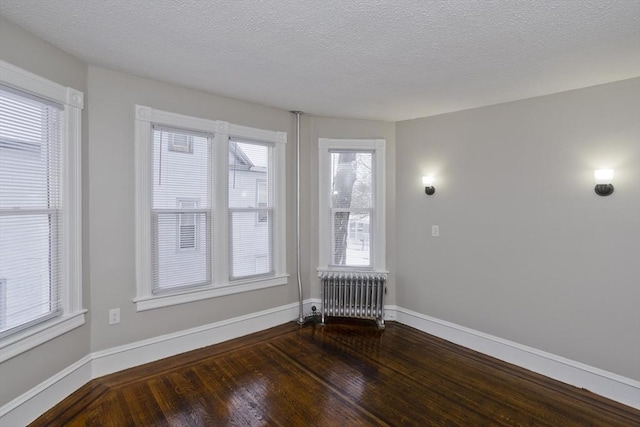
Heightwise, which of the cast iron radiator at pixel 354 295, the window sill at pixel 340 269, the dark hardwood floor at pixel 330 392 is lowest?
the dark hardwood floor at pixel 330 392

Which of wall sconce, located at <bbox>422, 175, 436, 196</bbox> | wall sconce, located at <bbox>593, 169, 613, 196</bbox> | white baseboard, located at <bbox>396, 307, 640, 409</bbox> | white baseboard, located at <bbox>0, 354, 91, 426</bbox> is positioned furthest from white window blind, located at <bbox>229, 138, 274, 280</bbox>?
wall sconce, located at <bbox>593, 169, 613, 196</bbox>

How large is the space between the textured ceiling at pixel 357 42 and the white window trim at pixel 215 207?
38cm

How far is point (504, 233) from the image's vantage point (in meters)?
3.04

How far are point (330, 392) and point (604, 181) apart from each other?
2737mm

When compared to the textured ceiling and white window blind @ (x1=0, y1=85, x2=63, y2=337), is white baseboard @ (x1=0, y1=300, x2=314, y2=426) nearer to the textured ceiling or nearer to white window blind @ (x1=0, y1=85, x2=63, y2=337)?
white window blind @ (x1=0, y1=85, x2=63, y2=337)

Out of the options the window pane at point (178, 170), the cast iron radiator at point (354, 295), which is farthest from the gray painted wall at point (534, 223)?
the window pane at point (178, 170)

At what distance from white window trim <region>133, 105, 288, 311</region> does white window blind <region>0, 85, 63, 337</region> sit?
553 millimetres

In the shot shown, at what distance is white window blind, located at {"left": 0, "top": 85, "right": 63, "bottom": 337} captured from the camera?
76.5 inches

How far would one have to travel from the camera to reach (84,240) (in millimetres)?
2430

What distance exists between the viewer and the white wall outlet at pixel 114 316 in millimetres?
2599

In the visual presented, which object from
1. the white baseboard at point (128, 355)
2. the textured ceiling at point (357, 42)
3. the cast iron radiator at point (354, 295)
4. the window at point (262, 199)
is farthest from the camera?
the cast iron radiator at point (354, 295)

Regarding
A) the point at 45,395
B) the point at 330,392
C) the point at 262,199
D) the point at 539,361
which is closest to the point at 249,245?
the point at 262,199

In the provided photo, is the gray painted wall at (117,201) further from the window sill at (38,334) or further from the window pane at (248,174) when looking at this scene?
the window pane at (248,174)

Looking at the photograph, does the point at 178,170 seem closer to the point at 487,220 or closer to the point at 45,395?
the point at 45,395
